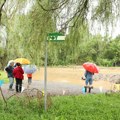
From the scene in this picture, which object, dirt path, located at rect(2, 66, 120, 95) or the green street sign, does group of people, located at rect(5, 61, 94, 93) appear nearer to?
dirt path, located at rect(2, 66, 120, 95)

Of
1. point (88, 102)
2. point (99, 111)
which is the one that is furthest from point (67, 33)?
point (88, 102)

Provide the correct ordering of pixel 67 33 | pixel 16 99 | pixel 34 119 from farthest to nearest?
pixel 16 99 < pixel 67 33 < pixel 34 119

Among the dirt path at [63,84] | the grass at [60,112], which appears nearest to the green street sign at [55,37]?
the grass at [60,112]

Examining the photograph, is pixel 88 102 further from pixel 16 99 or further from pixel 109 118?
pixel 109 118

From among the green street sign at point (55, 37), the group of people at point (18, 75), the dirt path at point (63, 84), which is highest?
the green street sign at point (55, 37)

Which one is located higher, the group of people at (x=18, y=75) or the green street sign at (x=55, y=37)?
the green street sign at (x=55, y=37)

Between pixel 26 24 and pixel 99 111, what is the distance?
9.04 feet

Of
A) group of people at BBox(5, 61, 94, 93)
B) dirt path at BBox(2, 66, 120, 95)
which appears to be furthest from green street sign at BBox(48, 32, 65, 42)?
group of people at BBox(5, 61, 94, 93)

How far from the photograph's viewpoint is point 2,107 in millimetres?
9852

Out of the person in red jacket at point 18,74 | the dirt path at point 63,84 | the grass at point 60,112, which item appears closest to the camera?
the grass at point 60,112

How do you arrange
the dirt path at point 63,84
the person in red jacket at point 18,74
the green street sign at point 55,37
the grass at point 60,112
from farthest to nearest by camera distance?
the dirt path at point 63,84 → the person in red jacket at point 18,74 → the grass at point 60,112 → the green street sign at point 55,37

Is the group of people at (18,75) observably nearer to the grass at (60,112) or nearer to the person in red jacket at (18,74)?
the person in red jacket at (18,74)

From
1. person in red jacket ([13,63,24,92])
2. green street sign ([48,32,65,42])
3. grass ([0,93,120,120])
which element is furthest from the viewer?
person in red jacket ([13,63,24,92])

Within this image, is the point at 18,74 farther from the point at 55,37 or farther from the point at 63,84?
the point at 63,84
